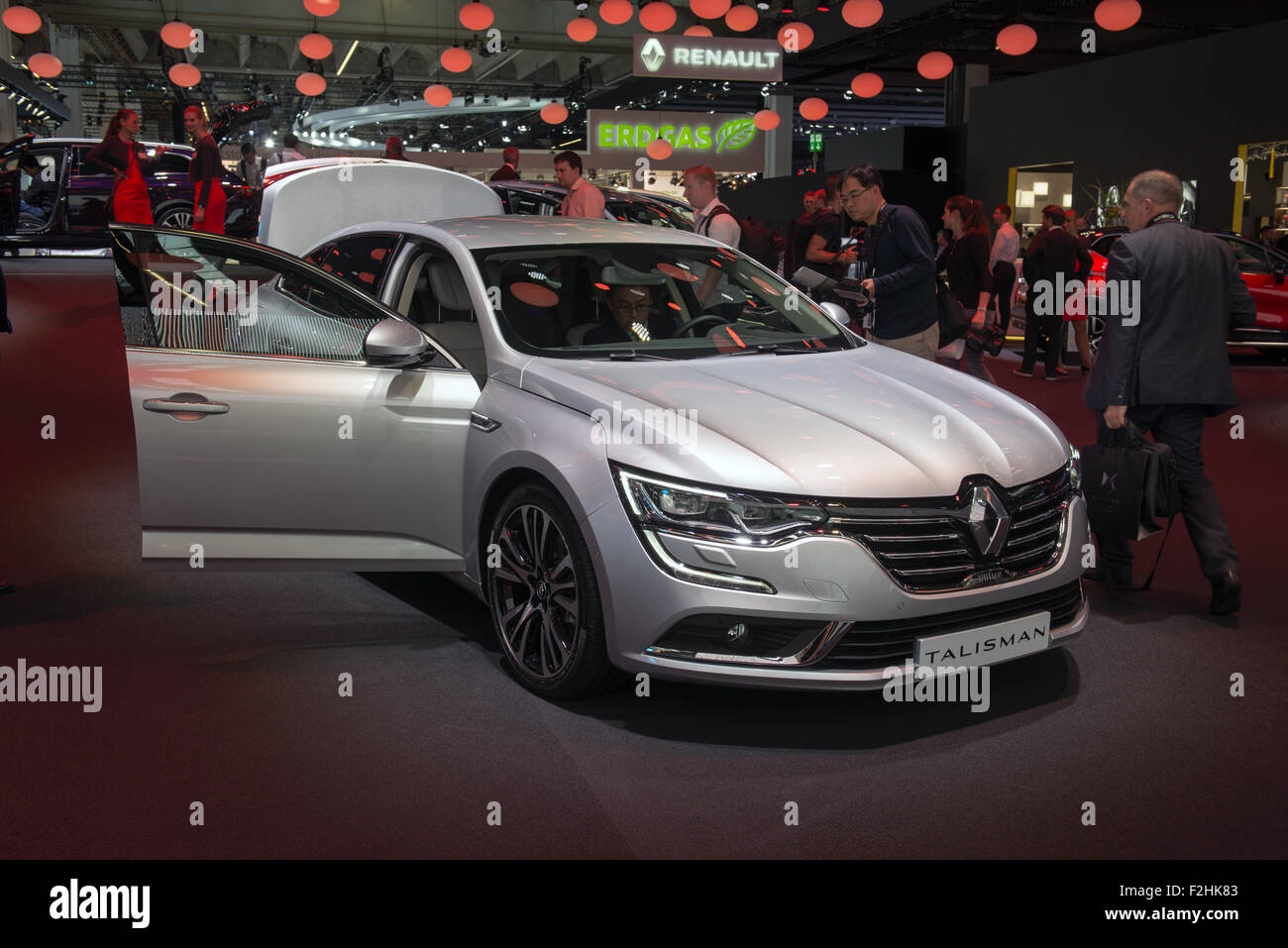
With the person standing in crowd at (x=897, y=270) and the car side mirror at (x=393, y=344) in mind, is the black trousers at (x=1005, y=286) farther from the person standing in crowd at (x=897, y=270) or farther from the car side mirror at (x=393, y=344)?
the car side mirror at (x=393, y=344)

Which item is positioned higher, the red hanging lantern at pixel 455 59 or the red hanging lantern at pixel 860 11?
the red hanging lantern at pixel 455 59

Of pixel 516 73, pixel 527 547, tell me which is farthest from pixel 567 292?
pixel 516 73

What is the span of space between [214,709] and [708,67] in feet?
53.1

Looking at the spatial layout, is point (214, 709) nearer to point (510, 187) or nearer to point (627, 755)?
point (627, 755)

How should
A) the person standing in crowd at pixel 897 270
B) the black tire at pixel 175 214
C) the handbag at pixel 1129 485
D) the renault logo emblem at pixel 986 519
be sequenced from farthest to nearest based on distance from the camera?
the black tire at pixel 175 214 < the person standing in crowd at pixel 897 270 < the handbag at pixel 1129 485 < the renault logo emblem at pixel 986 519

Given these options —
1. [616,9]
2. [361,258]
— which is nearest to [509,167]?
[616,9]

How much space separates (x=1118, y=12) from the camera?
12.6m

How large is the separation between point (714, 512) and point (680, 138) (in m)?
23.3

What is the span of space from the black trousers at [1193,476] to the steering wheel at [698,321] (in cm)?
155

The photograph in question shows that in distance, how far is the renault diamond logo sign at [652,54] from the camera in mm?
17656

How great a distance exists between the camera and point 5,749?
338 cm

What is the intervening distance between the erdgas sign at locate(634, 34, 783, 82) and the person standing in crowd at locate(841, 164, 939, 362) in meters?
12.3

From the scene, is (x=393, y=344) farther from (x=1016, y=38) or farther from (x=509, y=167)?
(x=1016, y=38)

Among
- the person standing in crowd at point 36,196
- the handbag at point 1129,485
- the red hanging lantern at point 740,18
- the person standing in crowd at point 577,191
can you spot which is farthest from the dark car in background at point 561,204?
the handbag at point 1129,485
